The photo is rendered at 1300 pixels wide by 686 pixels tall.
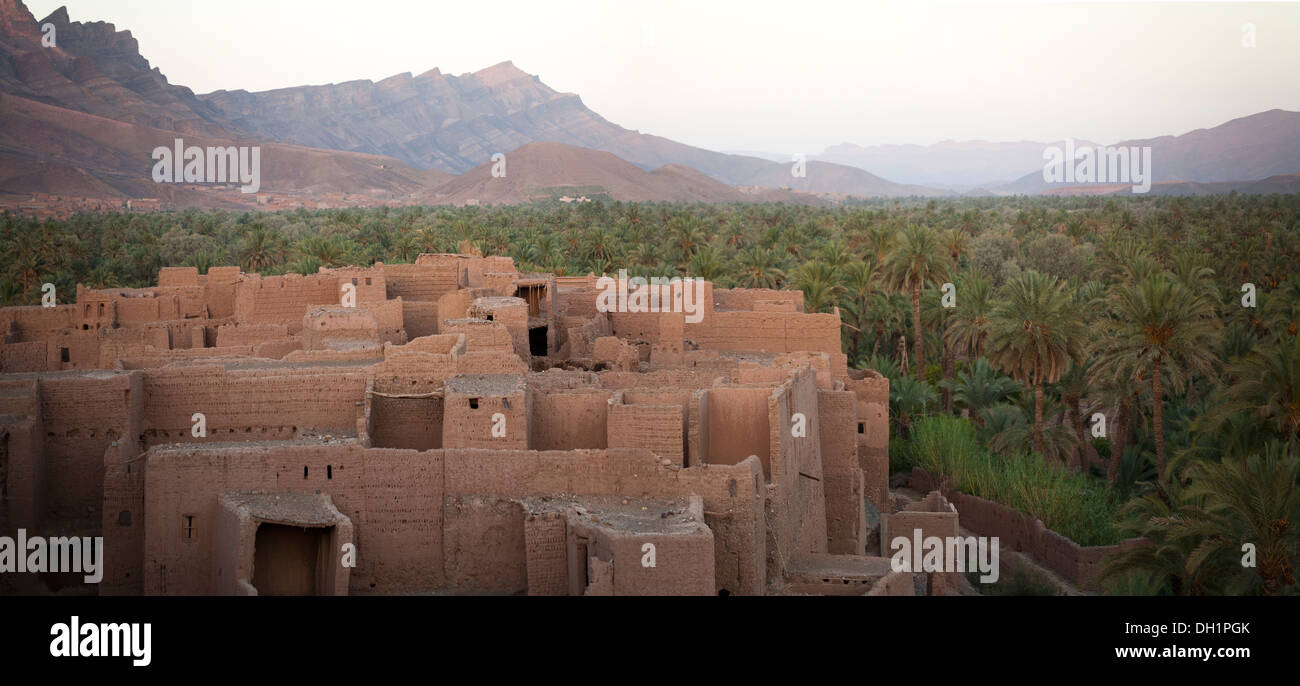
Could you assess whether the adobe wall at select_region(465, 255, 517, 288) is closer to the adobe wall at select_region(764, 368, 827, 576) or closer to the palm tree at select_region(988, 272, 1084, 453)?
the adobe wall at select_region(764, 368, 827, 576)

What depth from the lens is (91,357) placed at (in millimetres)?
30578

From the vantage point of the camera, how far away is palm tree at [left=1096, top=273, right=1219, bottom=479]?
30406mm

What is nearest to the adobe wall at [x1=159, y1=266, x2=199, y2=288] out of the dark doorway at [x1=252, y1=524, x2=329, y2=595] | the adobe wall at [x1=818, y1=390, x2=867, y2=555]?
the dark doorway at [x1=252, y1=524, x2=329, y2=595]

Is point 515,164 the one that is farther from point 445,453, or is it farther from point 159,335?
point 445,453

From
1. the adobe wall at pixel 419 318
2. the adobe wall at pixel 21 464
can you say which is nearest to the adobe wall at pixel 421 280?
the adobe wall at pixel 419 318

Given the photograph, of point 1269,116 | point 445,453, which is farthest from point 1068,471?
point 1269,116

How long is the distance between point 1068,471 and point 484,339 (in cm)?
1718

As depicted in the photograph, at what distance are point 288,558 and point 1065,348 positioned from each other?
882 inches

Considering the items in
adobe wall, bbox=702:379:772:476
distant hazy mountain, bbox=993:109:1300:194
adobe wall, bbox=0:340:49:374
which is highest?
distant hazy mountain, bbox=993:109:1300:194

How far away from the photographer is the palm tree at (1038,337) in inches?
1355

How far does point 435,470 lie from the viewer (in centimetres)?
2053

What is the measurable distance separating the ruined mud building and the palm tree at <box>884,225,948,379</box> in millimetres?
16764

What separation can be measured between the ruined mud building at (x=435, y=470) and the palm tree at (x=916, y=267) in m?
16.8

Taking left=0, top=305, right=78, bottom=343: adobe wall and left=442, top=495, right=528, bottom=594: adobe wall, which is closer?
left=442, top=495, right=528, bottom=594: adobe wall
